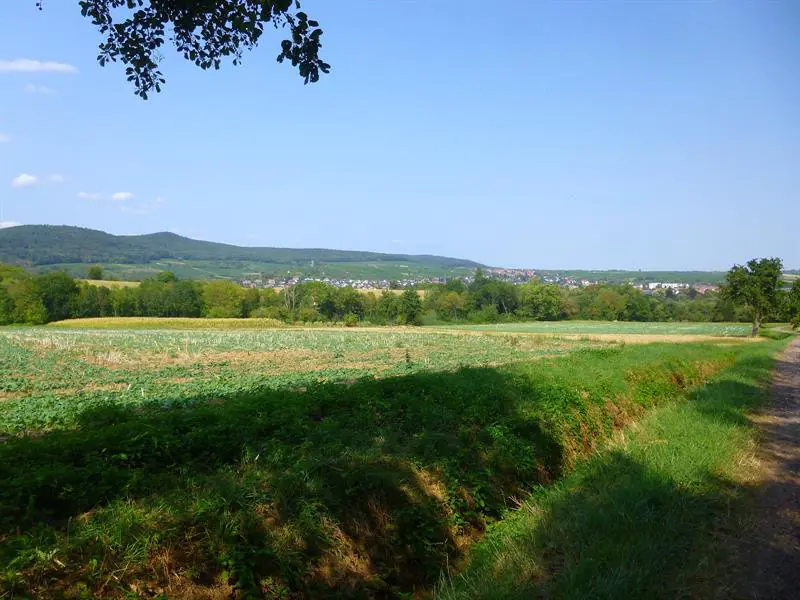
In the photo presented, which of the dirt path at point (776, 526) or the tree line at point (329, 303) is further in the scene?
the tree line at point (329, 303)

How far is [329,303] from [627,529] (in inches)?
4685

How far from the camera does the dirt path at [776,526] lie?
4.16m

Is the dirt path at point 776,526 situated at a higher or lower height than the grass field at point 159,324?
higher

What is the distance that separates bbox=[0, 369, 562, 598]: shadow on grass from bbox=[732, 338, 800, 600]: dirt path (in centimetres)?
320

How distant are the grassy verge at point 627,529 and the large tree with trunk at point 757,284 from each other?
203 ft

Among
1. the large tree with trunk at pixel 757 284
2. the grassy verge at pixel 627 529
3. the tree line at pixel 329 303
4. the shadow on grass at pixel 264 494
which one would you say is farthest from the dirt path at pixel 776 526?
the tree line at pixel 329 303

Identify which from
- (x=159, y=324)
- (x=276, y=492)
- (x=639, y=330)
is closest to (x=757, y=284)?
(x=639, y=330)

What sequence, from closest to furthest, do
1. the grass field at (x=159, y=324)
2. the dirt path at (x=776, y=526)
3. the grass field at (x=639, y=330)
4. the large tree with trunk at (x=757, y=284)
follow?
the dirt path at (x=776, y=526), the large tree with trunk at (x=757, y=284), the grass field at (x=639, y=330), the grass field at (x=159, y=324)

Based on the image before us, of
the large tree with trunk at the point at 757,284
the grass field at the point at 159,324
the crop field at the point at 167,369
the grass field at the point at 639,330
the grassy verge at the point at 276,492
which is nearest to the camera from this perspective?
the grassy verge at the point at 276,492

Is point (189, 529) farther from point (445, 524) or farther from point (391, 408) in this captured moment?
point (391, 408)

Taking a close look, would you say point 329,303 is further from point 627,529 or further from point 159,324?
point 627,529

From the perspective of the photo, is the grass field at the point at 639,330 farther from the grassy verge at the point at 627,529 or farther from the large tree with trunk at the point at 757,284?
the grassy verge at the point at 627,529

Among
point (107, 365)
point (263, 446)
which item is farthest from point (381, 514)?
point (107, 365)

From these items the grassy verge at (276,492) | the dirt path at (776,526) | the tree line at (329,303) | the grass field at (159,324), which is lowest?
the grass field at (159,324)
